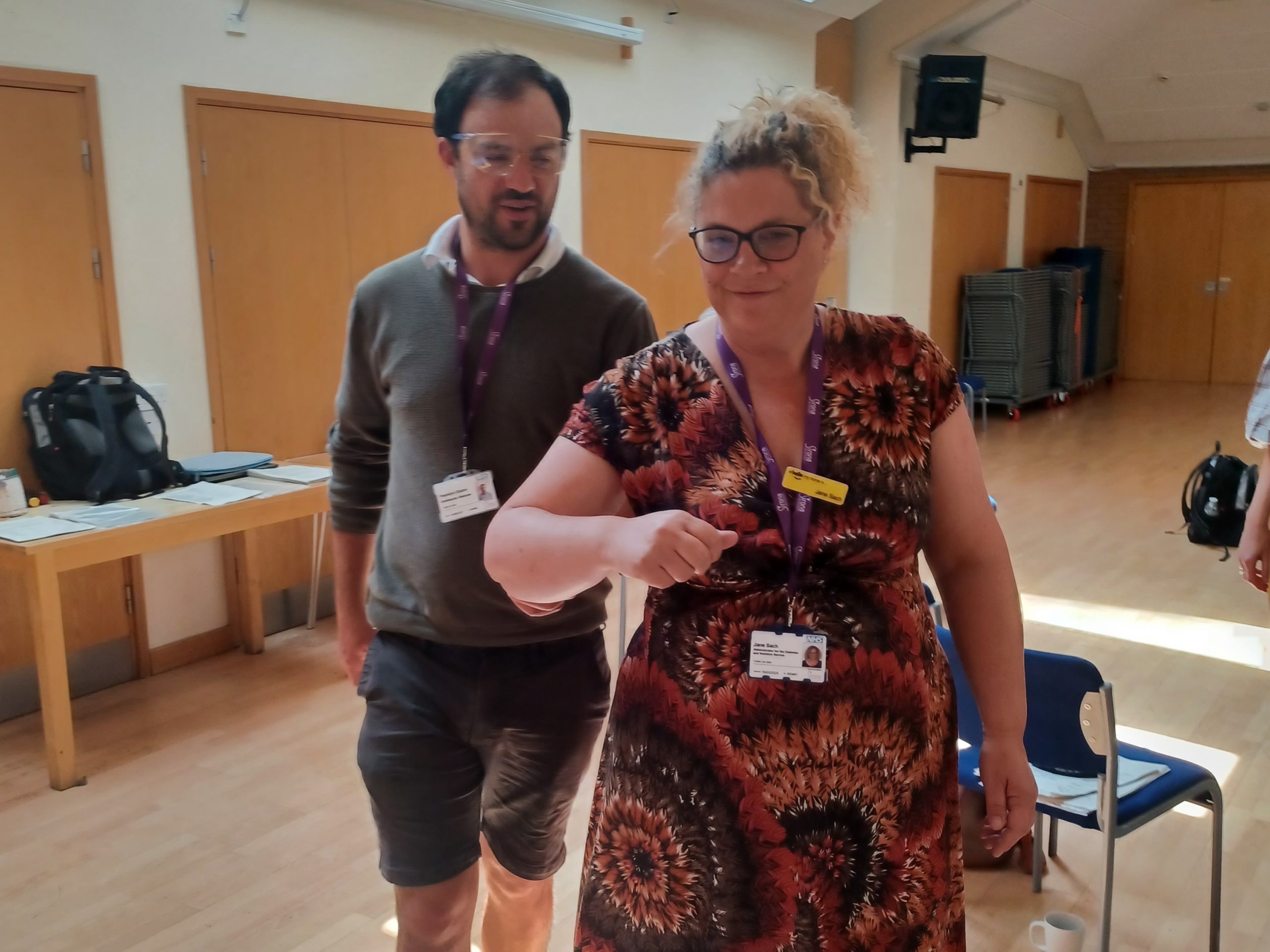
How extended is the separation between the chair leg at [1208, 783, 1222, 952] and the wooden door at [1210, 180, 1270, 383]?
1123cm

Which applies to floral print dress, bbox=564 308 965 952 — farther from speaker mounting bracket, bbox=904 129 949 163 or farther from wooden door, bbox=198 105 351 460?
speaker mounting bracket, bbox=904 129 949 163

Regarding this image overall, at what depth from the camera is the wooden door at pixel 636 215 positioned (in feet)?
21.2

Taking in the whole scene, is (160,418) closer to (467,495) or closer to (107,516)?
(107,516)

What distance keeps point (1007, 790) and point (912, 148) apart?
8718 mm

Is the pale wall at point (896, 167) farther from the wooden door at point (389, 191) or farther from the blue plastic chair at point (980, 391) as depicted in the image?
the wooden door at point (389, 191)

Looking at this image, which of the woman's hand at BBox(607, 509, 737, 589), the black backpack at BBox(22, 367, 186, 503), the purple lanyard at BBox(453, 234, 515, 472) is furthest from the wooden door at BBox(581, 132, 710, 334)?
the woman's hand at BBox(607, 509, 737, 589)

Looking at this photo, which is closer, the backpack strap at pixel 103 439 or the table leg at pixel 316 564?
the backpack strap at pixel 103 439

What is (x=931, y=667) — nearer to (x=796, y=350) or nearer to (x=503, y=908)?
(x=796, y=350)

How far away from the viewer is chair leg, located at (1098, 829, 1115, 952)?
2.15 metres

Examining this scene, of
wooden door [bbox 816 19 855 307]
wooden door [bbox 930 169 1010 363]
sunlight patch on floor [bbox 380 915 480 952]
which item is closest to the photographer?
sunlight patch on floor [bbox 380 915 480 952]

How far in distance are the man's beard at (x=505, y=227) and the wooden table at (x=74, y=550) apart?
231 centimetres

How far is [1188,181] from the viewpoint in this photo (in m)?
12.5

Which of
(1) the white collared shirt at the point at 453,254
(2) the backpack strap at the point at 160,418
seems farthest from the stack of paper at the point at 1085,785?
(2) the backpack strap at the point at 160,418

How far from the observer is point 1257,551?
8.52 feet
